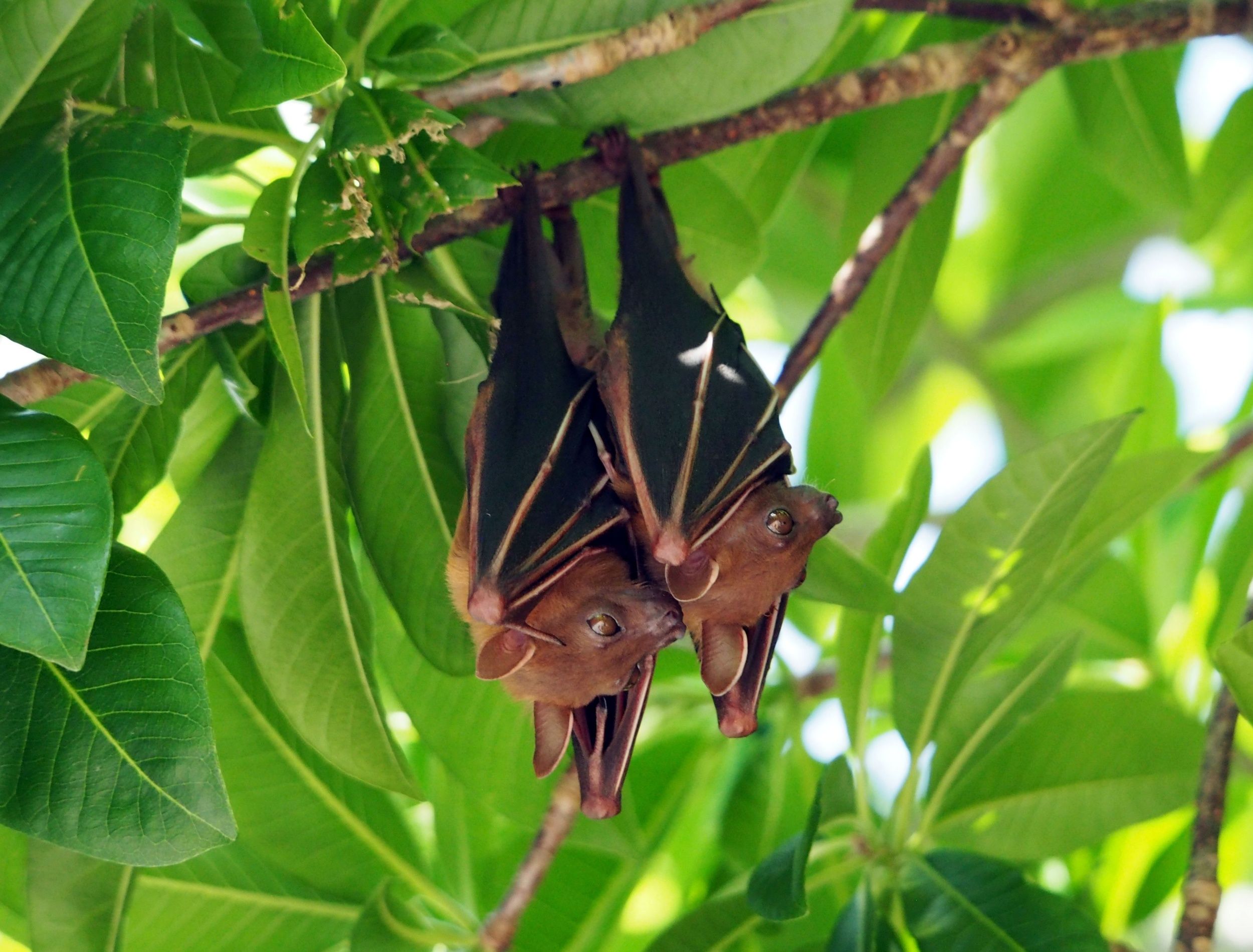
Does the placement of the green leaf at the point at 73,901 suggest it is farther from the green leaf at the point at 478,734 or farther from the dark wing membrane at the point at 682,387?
the dark wing membrane at the point at 682,387

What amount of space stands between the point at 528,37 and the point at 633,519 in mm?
1029

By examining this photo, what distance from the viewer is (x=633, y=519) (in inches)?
95.2

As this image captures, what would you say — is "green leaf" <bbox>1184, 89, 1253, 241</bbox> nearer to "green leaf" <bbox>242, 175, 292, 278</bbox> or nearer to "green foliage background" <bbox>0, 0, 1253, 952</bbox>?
"green foliage background" <bbox>0, 0, 1253, 952</bbox>

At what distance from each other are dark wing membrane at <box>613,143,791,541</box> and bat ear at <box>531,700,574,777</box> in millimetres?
474

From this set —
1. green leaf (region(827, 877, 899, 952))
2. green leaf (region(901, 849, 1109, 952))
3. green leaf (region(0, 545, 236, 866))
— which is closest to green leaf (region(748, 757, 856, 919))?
green leaf (region(827, 877, 899, 952))

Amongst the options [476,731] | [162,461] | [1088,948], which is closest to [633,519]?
[476,731]

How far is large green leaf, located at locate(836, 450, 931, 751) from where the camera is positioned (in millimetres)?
2785

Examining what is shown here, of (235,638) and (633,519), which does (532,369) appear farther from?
(235,638)

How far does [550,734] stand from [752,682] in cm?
42

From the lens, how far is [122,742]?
6.40 ft

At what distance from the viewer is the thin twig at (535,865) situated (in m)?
2.73

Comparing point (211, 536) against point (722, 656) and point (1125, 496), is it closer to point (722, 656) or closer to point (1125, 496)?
point (722, 656)

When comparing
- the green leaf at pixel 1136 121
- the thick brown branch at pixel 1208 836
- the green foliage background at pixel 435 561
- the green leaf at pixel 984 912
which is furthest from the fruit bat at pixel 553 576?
the green leaf at pixel 1136 121

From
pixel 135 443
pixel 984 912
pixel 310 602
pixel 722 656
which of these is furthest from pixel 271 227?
pixel 984 912
